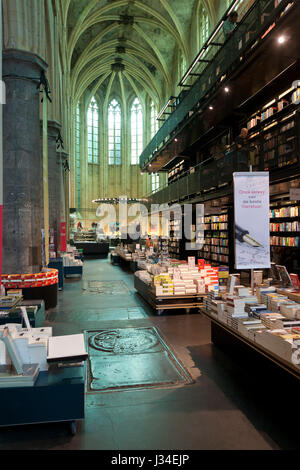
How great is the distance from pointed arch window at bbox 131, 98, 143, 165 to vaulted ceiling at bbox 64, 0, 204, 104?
1.75 m

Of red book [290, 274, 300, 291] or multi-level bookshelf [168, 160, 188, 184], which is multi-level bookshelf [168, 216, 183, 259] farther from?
red book [290, 274, 300, 291]

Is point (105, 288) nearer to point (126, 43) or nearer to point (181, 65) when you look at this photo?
point (181, 65)

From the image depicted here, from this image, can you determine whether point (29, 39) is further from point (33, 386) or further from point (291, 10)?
point (33, 386)

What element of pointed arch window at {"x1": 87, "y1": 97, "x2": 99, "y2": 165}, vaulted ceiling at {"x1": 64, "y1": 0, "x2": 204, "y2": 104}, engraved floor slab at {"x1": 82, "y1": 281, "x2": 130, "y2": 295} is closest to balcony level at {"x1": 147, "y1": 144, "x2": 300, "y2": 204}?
engraved floor slab at {"x1": 82, "y1": 281, "x2": 130, "y2": 295}

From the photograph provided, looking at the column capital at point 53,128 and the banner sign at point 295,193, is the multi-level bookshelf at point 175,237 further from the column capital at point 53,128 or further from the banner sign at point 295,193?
the banner sign at point 295,193

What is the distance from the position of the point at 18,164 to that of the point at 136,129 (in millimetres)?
34885

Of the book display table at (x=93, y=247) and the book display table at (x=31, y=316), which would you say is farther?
the book display table at (x=93, y=247)

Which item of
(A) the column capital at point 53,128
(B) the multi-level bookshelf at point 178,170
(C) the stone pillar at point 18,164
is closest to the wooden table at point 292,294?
(C) the stone pillar at point 18,164

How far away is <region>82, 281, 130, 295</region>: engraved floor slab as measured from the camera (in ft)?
32.9

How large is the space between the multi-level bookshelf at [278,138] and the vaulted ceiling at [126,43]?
15613mm

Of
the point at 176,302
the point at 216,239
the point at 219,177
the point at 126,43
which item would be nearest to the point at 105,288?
the point at 176,302

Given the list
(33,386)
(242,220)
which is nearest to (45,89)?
(242,220)

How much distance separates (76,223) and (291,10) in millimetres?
32567

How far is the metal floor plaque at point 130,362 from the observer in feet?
12.8
